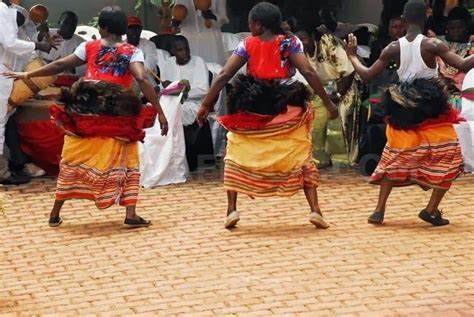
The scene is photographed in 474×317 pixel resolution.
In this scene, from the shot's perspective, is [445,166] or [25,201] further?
[25,201]

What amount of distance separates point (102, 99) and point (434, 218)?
8.64ft

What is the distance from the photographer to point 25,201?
410 inches

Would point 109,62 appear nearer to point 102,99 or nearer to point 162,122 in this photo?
point 102,99

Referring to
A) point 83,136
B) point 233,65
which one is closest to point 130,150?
point 83,136

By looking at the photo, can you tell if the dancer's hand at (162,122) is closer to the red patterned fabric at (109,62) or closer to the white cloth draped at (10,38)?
the red patterned fabric at (109,62)

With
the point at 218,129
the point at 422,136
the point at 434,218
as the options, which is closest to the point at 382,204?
the point at 434,218

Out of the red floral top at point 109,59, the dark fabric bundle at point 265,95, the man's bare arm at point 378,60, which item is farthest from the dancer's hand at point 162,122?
the man's bare arm at point 378,60

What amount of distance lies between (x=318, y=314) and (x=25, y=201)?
4163 mm

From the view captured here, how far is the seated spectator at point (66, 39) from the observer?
11742 mm

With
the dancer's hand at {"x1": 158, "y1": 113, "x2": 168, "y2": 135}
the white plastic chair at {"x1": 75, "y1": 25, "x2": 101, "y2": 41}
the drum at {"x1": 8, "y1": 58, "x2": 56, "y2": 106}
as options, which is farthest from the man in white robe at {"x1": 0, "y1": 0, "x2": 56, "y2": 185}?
the dancer's hand at {"x1": 158, "y1": 113, "x2": 168, "y2": 135}

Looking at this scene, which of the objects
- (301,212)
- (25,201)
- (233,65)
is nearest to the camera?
(233,65)

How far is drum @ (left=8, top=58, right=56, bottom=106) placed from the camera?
1106 cm

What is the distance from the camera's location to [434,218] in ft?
30.2

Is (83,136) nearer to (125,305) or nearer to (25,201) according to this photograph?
(25,201)
